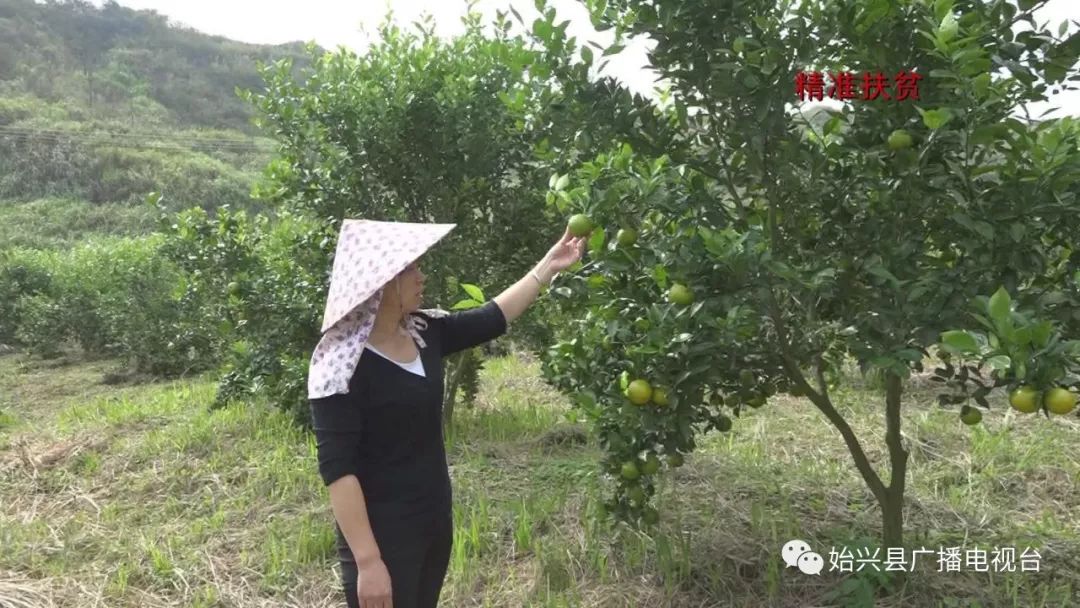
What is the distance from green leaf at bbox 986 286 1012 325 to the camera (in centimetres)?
151

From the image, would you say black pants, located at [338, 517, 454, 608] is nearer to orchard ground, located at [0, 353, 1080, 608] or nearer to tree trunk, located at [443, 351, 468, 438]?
orchard ground, located at [0, 353, 1080, 608]

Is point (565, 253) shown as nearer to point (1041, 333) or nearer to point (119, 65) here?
point (1041, 333)

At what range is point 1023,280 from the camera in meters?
2.31

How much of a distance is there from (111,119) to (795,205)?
108 feet

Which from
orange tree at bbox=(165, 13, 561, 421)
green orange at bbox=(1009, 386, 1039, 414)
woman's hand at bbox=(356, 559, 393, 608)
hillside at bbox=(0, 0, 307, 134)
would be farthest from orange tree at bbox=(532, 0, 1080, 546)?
hillside at bbox=(0, 0, 307, 134)

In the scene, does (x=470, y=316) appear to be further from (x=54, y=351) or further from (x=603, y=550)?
(x=54, y=351)

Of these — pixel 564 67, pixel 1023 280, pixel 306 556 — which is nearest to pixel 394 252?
pixel 564 67

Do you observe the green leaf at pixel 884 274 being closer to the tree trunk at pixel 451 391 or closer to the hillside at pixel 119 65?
the tree trunk at pixel 451 391

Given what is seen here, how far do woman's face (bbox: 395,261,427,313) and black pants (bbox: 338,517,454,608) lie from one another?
21.8 inches

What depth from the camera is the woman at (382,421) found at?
185 cm

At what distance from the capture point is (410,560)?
2021mm

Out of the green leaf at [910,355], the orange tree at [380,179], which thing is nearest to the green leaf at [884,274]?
the green leaf at [910,355]

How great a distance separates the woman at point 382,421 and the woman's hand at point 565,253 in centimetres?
47

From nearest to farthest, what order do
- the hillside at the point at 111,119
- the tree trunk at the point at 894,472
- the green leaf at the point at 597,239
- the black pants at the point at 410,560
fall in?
1. the black pants at the point at 410,560
2. the green leaf at the point at 597,239
3. the tree trunk at the point at 894,472
4. the hillside at the point at 111,119
